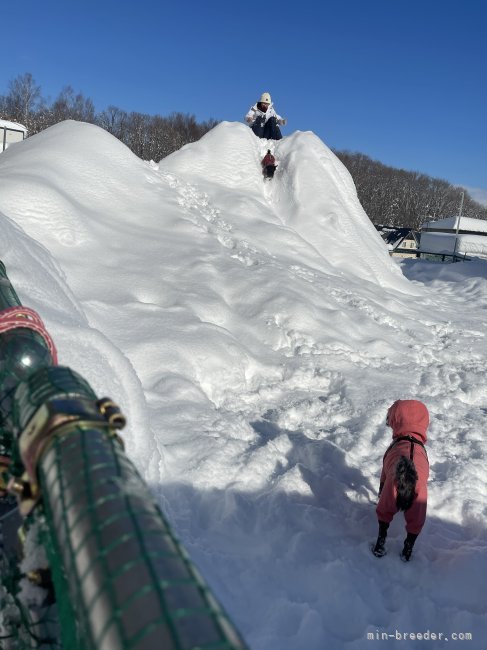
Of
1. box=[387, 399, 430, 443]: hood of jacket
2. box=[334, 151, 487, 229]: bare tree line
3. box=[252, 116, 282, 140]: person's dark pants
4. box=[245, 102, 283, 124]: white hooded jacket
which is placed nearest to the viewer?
box=[387, 399, 430, 443]: hood of jacket

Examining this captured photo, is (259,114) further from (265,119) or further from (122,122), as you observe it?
(122,122)

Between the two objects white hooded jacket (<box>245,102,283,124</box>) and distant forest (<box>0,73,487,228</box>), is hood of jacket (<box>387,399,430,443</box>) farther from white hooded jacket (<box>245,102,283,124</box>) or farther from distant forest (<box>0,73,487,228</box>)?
distant forest (<box>0,73,487,228</box>)

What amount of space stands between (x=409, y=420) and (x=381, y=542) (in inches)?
28.2

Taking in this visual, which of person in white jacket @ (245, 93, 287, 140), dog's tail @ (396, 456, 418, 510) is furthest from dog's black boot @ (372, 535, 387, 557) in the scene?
person in white jacket @ (245, 93, 287, 140)

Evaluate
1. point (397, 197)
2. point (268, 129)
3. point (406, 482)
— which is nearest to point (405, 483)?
point (406, 482)

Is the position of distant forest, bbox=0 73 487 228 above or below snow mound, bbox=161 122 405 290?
above

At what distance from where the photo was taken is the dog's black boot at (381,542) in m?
3.03

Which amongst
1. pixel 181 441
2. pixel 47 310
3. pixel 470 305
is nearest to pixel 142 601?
pixel 47 310

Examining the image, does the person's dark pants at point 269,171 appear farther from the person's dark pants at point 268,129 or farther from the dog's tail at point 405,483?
the dog's tail at point 405,483

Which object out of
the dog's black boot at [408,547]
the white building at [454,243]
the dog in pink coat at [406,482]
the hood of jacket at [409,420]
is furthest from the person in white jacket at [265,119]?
the white building at [454,243]

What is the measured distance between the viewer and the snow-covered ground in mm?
2793

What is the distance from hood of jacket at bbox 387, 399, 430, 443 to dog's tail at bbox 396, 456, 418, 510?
272 mm

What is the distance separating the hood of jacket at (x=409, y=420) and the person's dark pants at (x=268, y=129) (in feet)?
33.1

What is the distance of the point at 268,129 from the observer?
12336 mm
